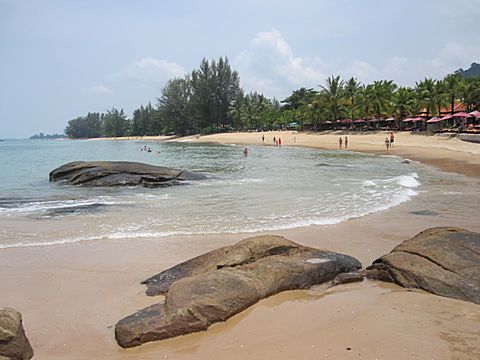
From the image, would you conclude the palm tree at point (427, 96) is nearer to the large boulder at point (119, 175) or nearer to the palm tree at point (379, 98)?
the palm tree at point (379, 98)

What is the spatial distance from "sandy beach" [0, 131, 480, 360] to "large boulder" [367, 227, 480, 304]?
0.28 metres

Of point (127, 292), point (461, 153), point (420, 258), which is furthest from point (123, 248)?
point (461, 153)

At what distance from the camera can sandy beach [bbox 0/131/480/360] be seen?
449 cm

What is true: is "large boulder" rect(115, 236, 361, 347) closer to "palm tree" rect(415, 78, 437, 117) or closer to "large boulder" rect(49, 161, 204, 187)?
"large boulder" rect(49, 161, 204, 187)

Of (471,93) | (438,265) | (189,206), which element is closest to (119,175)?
(189,206)

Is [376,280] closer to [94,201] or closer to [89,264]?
[89,264]

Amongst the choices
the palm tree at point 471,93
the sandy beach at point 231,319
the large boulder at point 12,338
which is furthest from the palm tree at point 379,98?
the large boulder at point 12,338

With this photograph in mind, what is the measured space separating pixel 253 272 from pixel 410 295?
7.04 ft

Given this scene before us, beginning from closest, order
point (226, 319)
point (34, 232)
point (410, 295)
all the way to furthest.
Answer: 1. point (226, 319)
2. point (410, 295)
3. point (34, 232)

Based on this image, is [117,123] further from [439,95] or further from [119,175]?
[119,175]

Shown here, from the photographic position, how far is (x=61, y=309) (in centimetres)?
604

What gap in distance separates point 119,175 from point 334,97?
232 ft

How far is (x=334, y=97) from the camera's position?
86.1 metres

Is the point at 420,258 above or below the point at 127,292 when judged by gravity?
above
